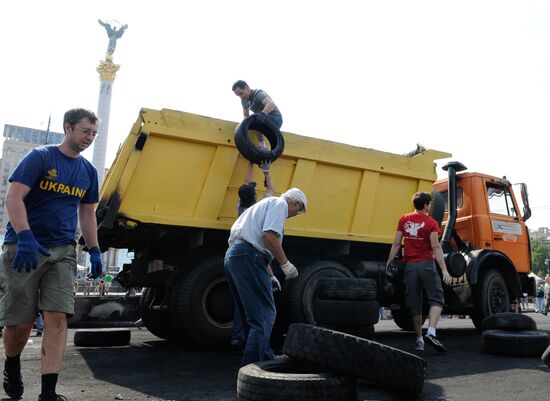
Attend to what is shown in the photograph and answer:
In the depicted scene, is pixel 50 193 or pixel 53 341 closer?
pixel 53 341

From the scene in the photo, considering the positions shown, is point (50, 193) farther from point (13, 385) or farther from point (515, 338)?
point (515, 338)

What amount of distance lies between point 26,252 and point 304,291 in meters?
3.59

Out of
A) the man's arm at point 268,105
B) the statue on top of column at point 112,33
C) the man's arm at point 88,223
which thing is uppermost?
the statue on top of column at point 112,33

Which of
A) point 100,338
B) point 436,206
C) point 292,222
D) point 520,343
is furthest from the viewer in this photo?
point 436,206

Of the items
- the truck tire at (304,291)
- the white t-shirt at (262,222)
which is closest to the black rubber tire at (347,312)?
the truck tire at (304,291)

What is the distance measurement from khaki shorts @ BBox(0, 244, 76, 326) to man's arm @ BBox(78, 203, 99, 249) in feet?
1.09

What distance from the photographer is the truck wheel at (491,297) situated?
7031mm

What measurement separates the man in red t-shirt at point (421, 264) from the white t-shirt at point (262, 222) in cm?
238

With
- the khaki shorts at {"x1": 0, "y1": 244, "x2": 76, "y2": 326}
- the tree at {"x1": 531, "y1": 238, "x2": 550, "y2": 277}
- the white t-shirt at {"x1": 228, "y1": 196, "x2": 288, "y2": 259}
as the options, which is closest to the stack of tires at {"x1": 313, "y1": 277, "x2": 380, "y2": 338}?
the white t-shirt at {"x1": 228, "y1": 196, "x2": 288, "y2": 259}

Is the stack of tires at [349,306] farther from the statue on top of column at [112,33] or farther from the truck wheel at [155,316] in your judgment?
the statue on top of column at [112,33]

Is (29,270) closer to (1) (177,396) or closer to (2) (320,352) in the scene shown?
(1) (177,396)

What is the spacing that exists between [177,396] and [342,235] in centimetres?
366

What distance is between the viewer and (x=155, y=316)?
6.32m

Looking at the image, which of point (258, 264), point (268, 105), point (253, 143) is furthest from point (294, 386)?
point (268, 105)
